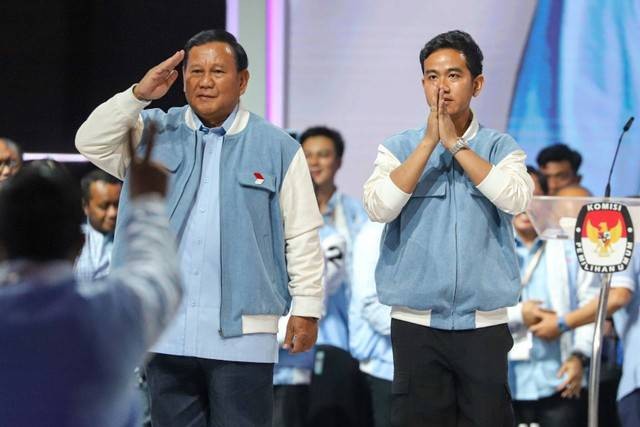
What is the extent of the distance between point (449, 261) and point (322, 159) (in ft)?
7.46

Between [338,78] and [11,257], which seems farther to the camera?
[338,78]

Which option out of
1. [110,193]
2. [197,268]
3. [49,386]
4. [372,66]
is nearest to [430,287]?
[197,268]

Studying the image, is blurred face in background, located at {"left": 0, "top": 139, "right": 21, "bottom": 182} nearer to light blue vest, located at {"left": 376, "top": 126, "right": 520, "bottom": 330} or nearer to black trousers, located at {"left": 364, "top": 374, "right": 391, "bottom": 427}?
black trousers, located at {"left": 364, "top": 374, "right": 391, "bottom": 427}

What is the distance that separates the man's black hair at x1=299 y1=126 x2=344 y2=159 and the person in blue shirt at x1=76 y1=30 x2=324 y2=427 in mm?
2249

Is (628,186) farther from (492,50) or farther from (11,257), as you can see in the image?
(11,257)

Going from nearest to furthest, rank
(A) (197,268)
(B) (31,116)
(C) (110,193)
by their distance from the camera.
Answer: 1. (A) (197,268)
2. (C) (110,193)
3. (B) (31,116)

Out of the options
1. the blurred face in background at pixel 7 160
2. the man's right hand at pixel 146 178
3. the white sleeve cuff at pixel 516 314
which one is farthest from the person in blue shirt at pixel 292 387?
the man's right hand at pixel 146 178

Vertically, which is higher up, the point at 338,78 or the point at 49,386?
the point at 338,78

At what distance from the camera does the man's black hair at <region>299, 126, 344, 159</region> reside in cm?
602

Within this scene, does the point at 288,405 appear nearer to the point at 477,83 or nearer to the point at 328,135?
the point at 328,135

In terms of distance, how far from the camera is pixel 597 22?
641 centimetres

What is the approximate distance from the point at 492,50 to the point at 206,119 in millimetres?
3082

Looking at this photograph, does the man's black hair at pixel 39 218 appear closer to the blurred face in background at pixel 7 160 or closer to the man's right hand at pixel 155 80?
the man's right hand at pixel 155 80

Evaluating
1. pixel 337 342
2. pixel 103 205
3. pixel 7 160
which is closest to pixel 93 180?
pixel 103 205
